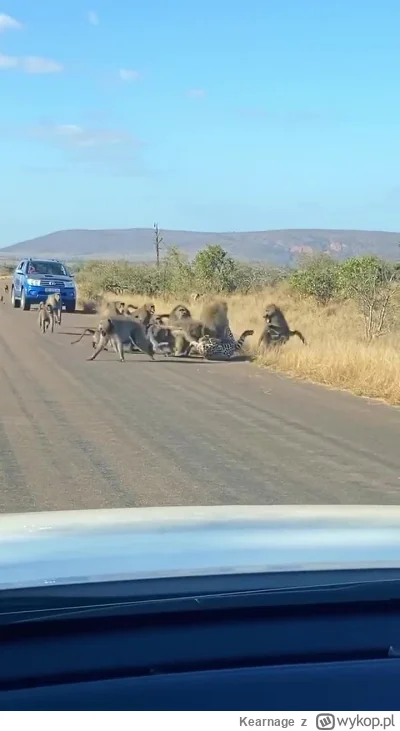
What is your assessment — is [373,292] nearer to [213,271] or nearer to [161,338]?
[161,338]

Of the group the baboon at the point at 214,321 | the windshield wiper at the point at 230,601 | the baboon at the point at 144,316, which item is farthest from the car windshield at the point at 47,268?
the windshield wiper at the point at 230,601

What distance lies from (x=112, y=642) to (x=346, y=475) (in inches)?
283

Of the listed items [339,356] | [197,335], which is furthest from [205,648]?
[197,335]

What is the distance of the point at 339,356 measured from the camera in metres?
17.4

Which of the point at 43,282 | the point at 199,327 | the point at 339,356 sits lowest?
the point at 339,356

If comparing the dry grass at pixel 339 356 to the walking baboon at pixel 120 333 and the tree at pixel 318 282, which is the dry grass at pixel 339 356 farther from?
the tree at pixel 318 282

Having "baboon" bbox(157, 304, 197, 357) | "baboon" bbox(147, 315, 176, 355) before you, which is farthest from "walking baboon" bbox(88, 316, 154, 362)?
"baboon" bbox(157, 304, 197, 357)

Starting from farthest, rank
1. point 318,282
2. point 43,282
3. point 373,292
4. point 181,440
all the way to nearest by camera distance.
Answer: point 318,282, point 43,282, point 373,292, point 181,440

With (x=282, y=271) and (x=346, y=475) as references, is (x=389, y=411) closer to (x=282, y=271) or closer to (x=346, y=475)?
(x=346, y=475)

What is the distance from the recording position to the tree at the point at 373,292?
81.1 ft

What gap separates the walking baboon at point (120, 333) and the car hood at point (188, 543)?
14.7 metres

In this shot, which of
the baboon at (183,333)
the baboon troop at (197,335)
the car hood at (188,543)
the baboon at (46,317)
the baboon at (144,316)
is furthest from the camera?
the baboon at (46,317)

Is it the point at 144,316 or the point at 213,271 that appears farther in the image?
the point at 213,271

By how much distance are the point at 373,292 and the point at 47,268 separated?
12.2m
